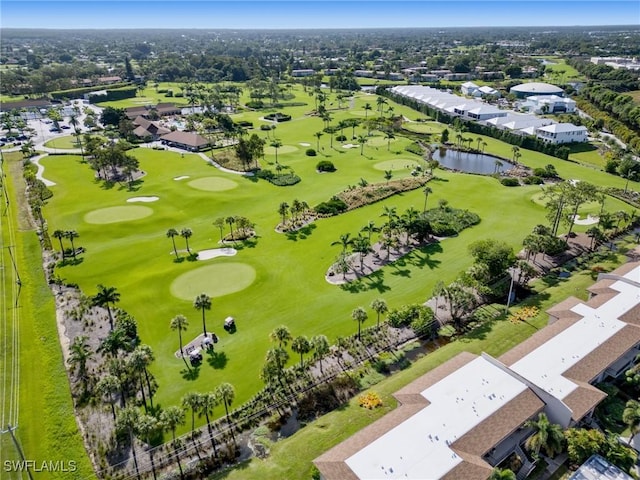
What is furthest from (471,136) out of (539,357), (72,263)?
(72,263)

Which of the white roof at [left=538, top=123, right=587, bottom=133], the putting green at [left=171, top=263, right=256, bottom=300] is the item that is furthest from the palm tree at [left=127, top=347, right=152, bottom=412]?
the white roof at [left=538, top=123, right=587, bottom=133]

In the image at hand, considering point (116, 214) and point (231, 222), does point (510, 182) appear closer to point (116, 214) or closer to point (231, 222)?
point (231, 222)

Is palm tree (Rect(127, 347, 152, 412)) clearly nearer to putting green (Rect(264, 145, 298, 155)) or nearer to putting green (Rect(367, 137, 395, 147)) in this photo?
putting green (Rect(264, 145, 298, 155))

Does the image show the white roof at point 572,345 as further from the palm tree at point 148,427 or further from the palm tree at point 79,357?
the palm tree at point 79,357

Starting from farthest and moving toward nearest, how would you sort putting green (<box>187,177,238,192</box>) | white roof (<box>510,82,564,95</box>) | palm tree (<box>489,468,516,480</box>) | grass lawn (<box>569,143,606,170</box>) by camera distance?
white roof (<box>510,82,564,95</box>) → grass lawn (<box>569,143,606,170</box>) → putting green (<box>187,177,238,192</box>) → palm tree (<box>489,468,516,480</box>)

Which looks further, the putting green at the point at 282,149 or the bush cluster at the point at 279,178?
the putting green at the point at 282,149

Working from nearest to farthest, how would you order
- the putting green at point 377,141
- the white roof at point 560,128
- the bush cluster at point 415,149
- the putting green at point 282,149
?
the bush cluster at point 415,149
the putting green at point 282,149
the white roof at point 560,128
the putting green at point 377,141

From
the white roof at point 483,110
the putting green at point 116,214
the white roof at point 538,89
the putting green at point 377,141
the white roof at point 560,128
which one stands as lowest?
the putting green at point 116,214

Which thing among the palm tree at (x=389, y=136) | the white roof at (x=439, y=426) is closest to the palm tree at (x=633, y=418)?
the white roof at (x=439, y=426)
